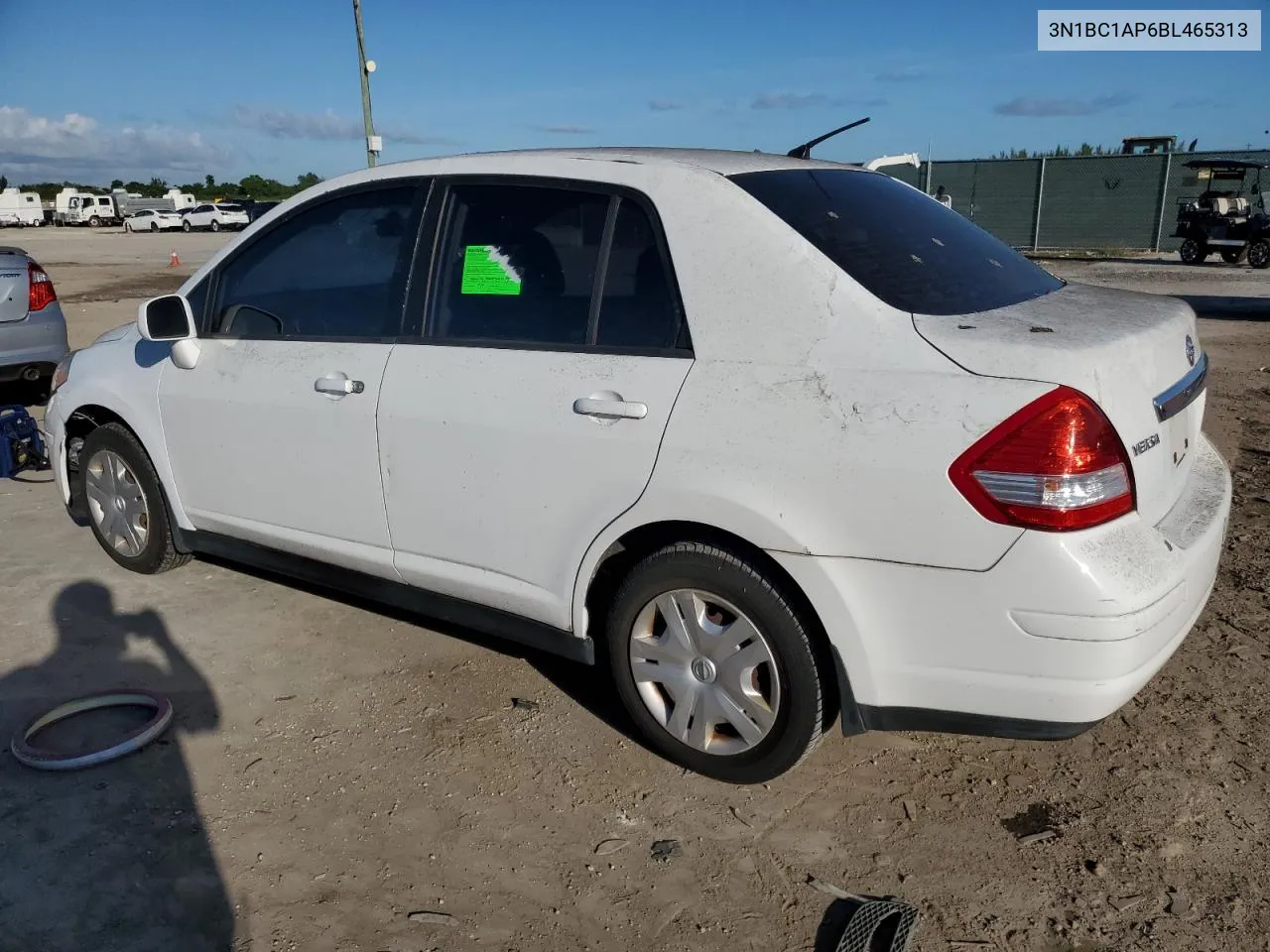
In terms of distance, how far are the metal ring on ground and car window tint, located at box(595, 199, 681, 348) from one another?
1.97m

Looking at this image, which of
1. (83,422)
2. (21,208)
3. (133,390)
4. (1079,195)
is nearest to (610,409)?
(133,390)

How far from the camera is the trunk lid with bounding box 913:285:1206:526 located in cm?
245

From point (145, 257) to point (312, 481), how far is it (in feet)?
101

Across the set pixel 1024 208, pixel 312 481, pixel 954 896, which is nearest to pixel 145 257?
pixel 1024 208

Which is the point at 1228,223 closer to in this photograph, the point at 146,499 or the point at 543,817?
the point at 146,499

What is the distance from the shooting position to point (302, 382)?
3668mm

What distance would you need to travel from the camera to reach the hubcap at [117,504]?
4.60 m

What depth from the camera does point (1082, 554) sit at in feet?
7.81

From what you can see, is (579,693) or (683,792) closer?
(683,792)

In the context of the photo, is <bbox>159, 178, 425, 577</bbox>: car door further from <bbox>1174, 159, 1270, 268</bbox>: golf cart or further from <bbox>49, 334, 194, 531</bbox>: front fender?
<bbox>1174, 159, 1270, 268</bbox>: golf cart

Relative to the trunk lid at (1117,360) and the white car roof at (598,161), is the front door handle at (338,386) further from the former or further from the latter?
the trunk lid at (1117,360)

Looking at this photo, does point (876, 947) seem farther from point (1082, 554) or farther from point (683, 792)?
point (1082, 554)

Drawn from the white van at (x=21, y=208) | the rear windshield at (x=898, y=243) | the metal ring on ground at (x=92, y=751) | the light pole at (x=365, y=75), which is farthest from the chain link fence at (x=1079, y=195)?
the white van at (x=21, y=208)

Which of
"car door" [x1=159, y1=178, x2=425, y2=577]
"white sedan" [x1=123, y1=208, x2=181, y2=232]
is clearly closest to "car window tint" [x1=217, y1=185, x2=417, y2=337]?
"car door" [x1=159, y1=178, x2=425, y2=577]
